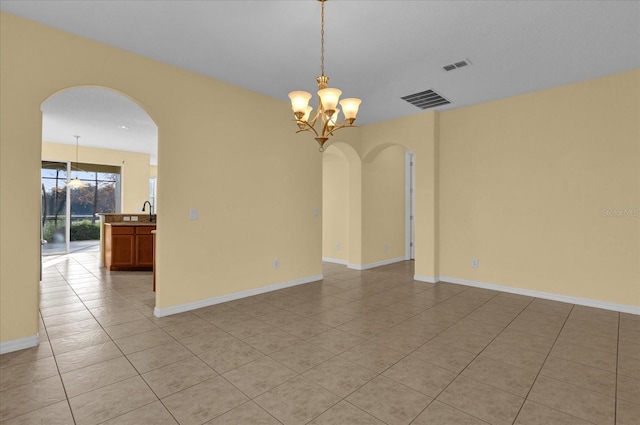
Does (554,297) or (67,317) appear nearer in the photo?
(67,317)

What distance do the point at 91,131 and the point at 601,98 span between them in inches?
361

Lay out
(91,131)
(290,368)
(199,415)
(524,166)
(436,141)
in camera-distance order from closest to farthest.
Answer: (199,415)
(290,368)
(524,166)
(436,141)
(91,131)

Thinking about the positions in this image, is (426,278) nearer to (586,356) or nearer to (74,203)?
(586,356)

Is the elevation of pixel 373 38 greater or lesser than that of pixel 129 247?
greater

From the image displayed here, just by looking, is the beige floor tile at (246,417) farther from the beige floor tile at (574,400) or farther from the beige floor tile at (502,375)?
the beige floor tile at (574,400)

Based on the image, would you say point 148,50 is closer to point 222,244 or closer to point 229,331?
point 222,244

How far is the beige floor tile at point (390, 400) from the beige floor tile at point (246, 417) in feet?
1.80

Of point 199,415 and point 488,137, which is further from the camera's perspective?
point 488,137

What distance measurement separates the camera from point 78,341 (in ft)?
9.80

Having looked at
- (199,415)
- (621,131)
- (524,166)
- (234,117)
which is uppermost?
(234,117)

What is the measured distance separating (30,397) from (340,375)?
2115 mm

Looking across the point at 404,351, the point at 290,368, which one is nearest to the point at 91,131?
the point at 290,368

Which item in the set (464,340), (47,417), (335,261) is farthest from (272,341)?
(335,261)

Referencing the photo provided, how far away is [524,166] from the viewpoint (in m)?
4.61
